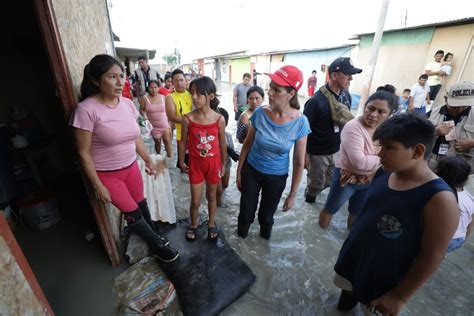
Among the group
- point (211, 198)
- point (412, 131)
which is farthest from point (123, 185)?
point (412, 131)

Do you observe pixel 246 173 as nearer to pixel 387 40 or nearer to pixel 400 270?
pixel 400 270

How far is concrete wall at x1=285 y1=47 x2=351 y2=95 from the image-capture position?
12.0m

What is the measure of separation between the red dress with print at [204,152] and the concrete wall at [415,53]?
27.7ft

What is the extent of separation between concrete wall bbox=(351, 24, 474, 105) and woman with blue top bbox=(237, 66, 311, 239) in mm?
7973

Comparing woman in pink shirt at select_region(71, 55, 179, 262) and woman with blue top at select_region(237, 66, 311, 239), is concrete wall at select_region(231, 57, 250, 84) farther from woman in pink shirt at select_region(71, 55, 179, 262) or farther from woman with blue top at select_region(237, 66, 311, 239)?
woman in pink shirt at select_region(71, 55, 179, 262)

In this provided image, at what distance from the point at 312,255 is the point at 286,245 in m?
0.30

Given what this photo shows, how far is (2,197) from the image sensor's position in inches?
105

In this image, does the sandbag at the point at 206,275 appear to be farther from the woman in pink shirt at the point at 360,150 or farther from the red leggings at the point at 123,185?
the woman in pink shirt at the point at 360,150

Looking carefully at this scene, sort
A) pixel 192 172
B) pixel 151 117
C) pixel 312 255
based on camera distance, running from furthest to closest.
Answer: pixel 151 117
pixel 312 255
pixel 192 172

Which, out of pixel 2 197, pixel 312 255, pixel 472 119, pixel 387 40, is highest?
pixel 387 40

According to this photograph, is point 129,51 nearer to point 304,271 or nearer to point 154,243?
point 154,243

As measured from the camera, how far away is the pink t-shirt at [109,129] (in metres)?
1.60

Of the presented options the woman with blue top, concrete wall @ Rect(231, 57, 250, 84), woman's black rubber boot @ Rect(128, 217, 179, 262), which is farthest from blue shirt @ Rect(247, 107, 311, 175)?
concrete wall @ Rect(231, 57, 250, 84)

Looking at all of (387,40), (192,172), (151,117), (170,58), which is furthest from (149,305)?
(170,58)
